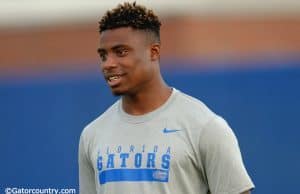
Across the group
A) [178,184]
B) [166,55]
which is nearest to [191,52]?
[166,55]

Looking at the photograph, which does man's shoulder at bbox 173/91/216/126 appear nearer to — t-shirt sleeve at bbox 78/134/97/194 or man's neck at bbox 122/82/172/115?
man's neck at bbox 122/82/172/115

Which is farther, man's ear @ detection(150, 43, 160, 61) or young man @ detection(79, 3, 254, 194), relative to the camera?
man's ear @ detection(150, 43, 160, 61)

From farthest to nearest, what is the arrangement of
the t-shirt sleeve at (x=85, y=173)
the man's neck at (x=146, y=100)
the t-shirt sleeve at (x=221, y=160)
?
the t-shirt sleeve at (x=85, y=173) → the man's neck at (x=146, y=100) → the t-shirt sleeve at (x=221, y=160)

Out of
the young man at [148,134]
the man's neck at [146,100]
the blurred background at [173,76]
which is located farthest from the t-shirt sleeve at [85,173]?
the blurred background at [173,76]

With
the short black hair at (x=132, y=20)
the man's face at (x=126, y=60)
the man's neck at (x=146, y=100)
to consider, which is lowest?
the man's neck at (x=146, y=100)

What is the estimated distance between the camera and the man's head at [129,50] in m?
1.55

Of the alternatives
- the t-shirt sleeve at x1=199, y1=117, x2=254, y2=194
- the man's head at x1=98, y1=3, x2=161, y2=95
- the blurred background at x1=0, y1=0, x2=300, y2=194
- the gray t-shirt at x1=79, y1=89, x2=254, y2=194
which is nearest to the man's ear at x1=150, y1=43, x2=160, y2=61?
→ the man's head at x1=98, y1=3, x2=161, y2=95

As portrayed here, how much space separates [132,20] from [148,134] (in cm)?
32

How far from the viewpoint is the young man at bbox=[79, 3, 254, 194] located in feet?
4.90

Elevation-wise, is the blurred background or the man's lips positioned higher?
the blurred background

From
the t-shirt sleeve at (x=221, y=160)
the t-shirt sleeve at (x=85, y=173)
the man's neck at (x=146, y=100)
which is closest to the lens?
the t-shirt sleeve at (x=221, y=160)

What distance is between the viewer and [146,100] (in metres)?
1.61

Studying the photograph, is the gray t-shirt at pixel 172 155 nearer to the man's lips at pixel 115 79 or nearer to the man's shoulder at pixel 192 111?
the man's shoulder at pixel 192 111

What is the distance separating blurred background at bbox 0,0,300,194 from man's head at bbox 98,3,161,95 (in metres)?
0.86
